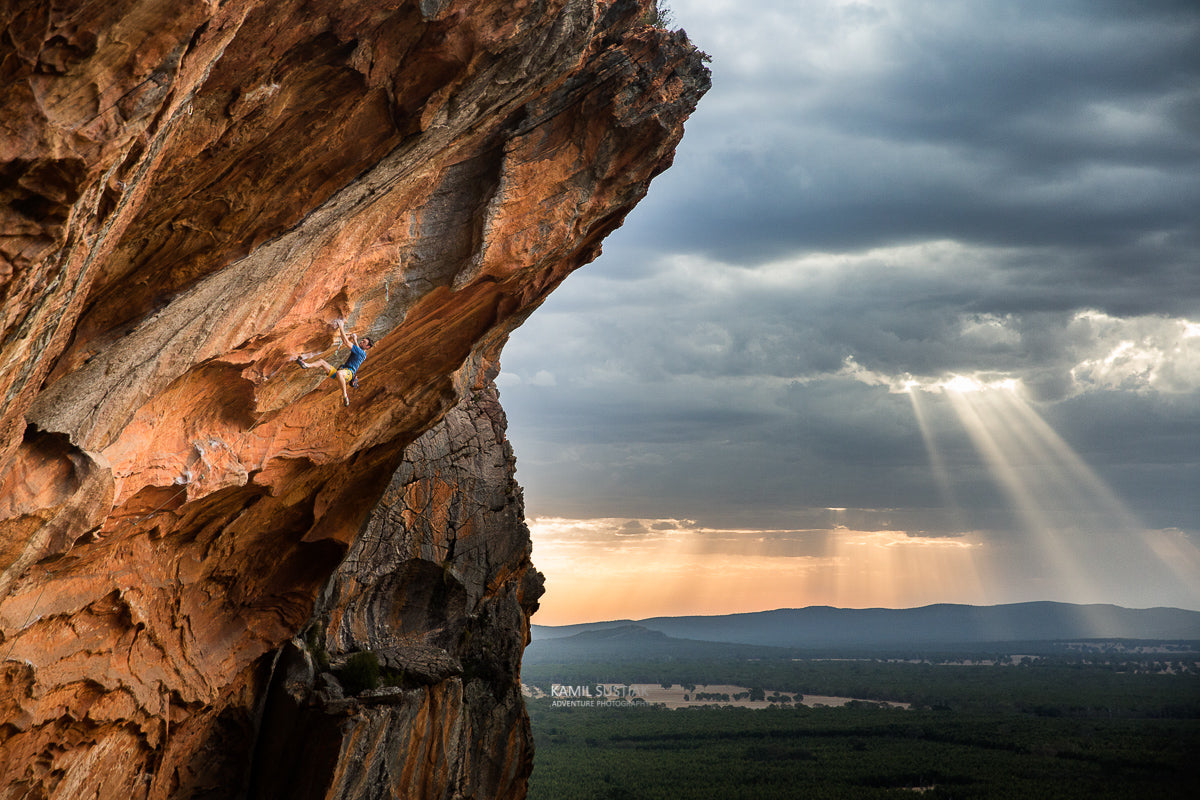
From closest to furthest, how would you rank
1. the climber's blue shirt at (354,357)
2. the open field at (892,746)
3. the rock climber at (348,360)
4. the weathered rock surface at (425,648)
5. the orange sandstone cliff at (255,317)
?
the orange sandstone cliff at (255,317) < the rock climber at (348,360) < the climber's blue shirt at (354,357) < the weathered rock surface at (425,648) < the open field at (892,746)

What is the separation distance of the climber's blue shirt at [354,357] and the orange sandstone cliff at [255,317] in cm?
34

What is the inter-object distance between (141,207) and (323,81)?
9.08 ft

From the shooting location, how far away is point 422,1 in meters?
10.6

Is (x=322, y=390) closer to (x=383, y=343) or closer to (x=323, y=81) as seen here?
(x=383, y=343)

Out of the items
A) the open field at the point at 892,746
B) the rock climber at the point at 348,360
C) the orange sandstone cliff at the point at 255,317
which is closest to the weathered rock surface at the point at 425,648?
the orange sandstone cliff at the point at 255,317

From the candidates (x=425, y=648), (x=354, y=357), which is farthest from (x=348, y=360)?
(x=425, y=648)

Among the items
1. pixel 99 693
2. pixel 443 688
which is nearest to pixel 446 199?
pixel 99 693

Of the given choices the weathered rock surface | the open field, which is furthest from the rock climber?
the open field

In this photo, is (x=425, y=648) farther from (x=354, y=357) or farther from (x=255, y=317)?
(x=255, y=317)

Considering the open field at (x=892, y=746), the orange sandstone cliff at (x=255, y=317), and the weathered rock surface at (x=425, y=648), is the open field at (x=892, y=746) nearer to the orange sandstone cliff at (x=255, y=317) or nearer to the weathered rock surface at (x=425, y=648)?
the weathered rock surface at (x=425, y=648)

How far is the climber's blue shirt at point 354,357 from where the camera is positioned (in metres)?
13.9

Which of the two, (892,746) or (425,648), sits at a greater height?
(425,648)

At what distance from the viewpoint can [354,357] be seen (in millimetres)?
13945

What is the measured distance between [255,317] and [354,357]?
230 centimetres
